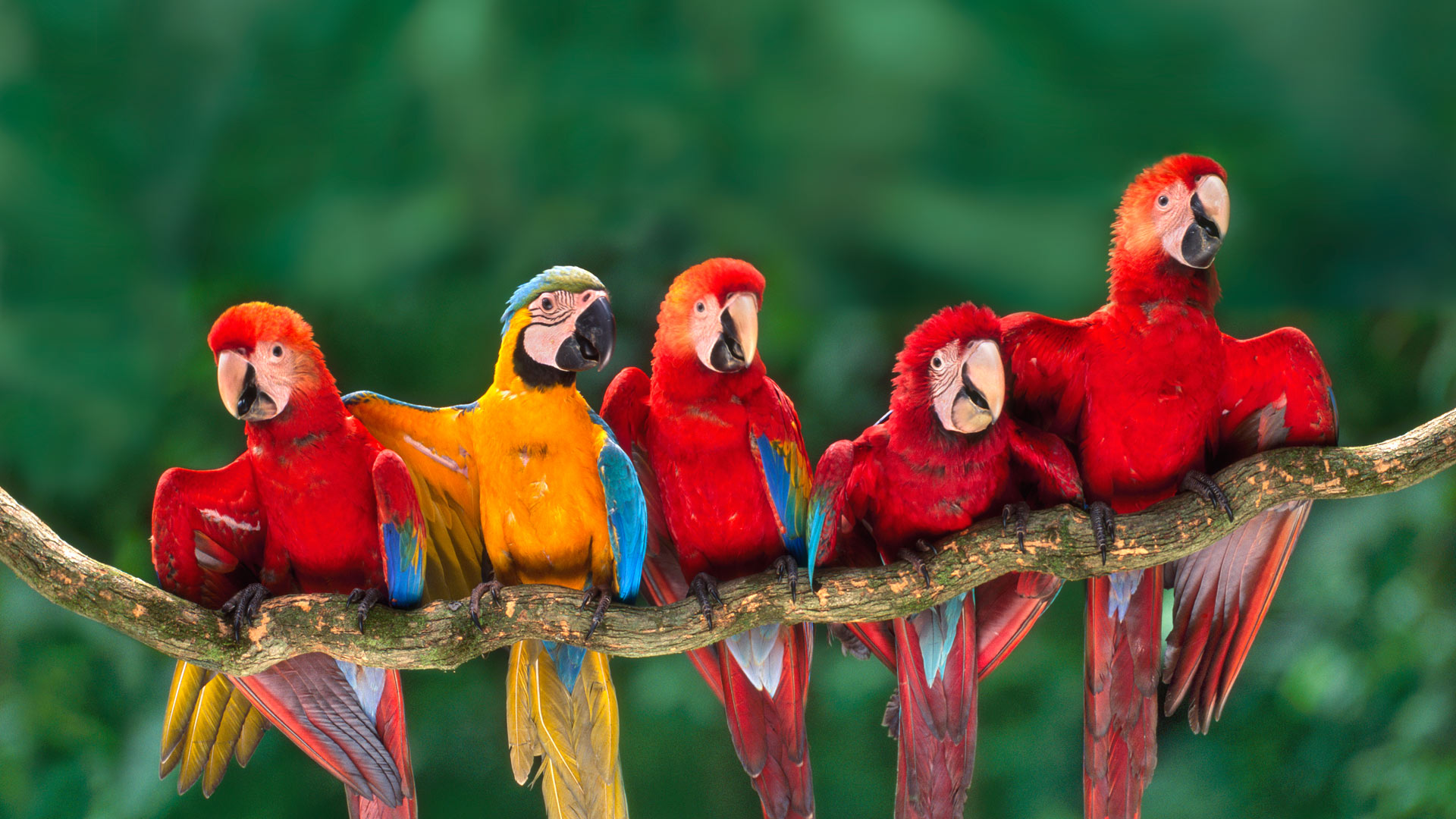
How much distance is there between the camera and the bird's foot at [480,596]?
1618 millimetres

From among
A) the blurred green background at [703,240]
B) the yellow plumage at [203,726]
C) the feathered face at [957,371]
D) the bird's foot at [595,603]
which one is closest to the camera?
the feathered face at [957,371]

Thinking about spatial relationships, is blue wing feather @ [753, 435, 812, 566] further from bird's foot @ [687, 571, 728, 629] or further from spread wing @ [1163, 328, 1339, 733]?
spread wing @ [1163, 328, 1339, 733]

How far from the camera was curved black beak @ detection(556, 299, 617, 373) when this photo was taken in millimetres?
1602

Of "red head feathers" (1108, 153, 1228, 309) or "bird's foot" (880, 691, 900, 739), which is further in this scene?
"bird's foot" (880, 691, 900, 739)

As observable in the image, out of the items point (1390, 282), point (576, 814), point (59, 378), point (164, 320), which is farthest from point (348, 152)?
point (1390, 282)

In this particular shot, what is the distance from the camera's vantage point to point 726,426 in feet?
5.42

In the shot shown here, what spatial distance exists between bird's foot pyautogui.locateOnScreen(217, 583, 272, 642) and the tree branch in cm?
2

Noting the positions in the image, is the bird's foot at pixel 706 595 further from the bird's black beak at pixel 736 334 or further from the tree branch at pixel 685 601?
the bird's black beak at pixel 736 334

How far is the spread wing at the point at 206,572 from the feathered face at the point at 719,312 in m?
0.81

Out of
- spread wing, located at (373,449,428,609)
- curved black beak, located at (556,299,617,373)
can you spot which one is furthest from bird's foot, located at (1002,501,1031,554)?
spread wing, located at (373,449,428,609)

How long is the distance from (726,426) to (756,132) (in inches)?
48.3

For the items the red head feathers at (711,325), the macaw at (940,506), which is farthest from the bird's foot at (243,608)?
the macaw at (940,506)

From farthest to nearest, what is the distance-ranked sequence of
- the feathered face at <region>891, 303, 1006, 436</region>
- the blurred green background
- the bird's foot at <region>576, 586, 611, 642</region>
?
the blurred green background → the bird's foot at <region>576, 586, 611, 642</region> → the feathered face at <region>891, 303, 1006, 436</region>

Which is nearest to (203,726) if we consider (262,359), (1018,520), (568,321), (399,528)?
(399,528)
